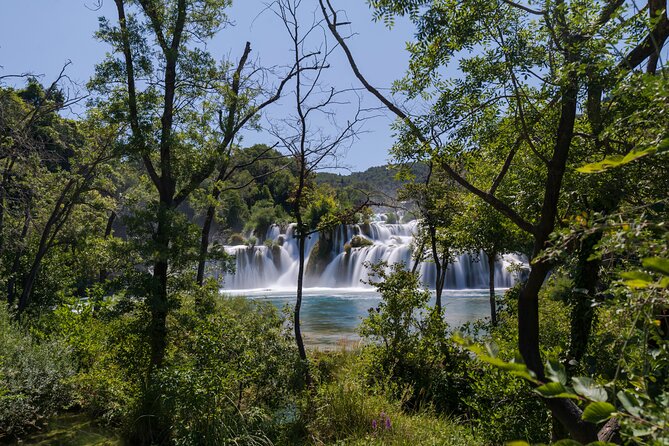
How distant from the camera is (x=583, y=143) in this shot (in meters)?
3.91

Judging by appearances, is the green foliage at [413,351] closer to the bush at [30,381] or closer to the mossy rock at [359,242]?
the bush at [30,381]

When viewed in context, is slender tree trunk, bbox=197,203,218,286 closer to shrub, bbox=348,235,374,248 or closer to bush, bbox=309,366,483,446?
bush, bbox=309,366,483,446

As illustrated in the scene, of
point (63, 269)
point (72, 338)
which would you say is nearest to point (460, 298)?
point (63, 269)

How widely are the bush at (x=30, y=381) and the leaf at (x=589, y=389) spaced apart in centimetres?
635

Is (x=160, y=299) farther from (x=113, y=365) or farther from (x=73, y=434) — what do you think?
(x=73, y=434)

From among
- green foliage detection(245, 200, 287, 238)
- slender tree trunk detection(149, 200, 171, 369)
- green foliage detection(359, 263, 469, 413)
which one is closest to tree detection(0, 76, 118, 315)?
slender tree trunk detection(149, 200, 171, 369)

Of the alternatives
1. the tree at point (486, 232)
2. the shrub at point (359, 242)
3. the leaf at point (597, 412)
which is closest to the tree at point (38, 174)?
the tree at point (486, 232)

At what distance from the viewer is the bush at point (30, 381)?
231 inches

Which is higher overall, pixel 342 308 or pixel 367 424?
pixel 367 424

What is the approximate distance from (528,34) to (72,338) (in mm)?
8037

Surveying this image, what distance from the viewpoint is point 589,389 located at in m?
1.10

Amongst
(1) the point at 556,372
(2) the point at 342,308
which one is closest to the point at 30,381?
(1) the point at 556,372

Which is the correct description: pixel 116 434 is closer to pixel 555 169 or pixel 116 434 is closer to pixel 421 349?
pixel 421 349

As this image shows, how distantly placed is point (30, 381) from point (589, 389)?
23.3 feet
